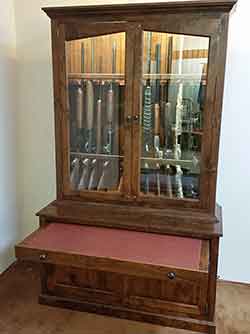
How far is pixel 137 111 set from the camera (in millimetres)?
1953

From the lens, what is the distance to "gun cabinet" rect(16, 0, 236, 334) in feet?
5.85

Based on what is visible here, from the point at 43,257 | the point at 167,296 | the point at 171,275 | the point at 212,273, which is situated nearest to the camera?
the point at 171,275

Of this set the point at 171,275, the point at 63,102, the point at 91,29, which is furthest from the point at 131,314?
the point at 91,29

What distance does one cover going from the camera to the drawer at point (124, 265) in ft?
5.16

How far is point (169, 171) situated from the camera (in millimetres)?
2092

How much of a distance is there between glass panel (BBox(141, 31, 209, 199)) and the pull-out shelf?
1.21 ft

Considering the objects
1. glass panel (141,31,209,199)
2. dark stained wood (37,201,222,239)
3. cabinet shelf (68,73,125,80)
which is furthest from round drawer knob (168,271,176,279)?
cabinet shelf (68,73,125,80)

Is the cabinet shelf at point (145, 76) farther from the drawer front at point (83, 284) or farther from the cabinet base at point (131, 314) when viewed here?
the cabinet base at point (131, 314)

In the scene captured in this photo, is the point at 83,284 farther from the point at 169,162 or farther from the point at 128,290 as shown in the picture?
the point at 169,162

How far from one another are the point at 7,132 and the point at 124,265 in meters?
1.42

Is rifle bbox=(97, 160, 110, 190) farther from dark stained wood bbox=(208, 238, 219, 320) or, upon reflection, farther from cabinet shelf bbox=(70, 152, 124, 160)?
dark stained wood bbox=(208, 238, 219, 320)

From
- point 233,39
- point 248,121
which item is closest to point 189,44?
point 233,39

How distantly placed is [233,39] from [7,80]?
156 centimetres

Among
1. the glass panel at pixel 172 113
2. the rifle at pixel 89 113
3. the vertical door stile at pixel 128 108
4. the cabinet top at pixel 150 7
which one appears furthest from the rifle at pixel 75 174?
the cabinet top at pixel 150 7
